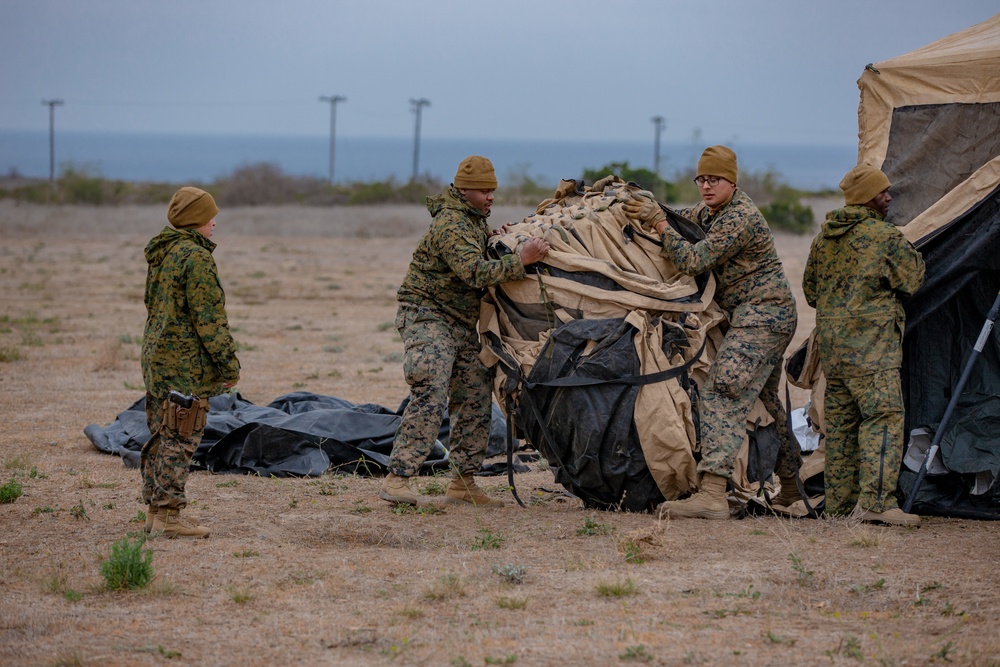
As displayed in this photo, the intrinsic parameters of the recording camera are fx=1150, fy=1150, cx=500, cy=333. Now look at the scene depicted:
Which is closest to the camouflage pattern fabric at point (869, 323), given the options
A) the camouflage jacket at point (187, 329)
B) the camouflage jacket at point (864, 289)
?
the camouflage jacket at point (864, 289)

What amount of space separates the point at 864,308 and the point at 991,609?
76.9 inches

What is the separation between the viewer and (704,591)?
210 inches

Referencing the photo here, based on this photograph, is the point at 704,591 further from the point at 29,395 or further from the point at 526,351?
the point at 29,395

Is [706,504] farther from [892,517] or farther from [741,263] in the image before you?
[741,263]

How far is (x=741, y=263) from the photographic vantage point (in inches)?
264

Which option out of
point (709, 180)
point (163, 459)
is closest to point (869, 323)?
point (709, 180)

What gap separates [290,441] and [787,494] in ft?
11.9

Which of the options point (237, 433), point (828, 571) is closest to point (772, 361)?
point (828, 571)

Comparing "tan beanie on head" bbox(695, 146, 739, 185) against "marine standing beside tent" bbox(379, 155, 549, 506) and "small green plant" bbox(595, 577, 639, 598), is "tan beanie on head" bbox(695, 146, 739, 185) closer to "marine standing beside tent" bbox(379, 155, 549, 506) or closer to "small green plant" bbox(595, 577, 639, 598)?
"marine standing beside tent" bbox(379, 155, 549, 506)

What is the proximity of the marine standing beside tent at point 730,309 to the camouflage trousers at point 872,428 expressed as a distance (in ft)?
1.41

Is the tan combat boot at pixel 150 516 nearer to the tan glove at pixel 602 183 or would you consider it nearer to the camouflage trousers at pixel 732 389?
the camouflage trousers at pixel 732 389

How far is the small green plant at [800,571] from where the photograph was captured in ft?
17.7

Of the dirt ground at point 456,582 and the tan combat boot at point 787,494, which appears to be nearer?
the dirt ground at point 456,582

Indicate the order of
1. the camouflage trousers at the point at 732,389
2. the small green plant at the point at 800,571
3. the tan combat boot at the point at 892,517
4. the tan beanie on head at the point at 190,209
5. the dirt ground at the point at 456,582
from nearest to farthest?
the dirt ground at the point at 456,582 < the small green plant at the point at 800,571 < the tan beanie on head at the point at 190,209 < the tan combat boot at the point at 892,517 < the camouflage trousers at the point at 732,389
